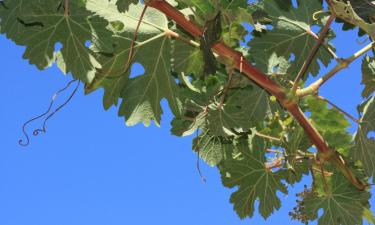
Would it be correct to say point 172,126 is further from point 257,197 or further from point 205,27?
point 205,27

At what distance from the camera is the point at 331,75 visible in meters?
2.15

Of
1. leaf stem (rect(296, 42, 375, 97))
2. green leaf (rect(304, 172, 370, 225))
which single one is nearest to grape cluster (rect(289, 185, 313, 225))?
green leaf (rect(304, 172, 370, 225))

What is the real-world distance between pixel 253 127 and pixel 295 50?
0.43 m

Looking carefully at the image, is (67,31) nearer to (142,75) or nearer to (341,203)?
(142,75)

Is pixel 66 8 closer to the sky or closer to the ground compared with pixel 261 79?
closer to the sky

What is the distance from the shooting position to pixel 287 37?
2.51 metres

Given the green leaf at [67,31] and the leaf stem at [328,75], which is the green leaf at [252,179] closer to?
the leaf stem at [328,75]

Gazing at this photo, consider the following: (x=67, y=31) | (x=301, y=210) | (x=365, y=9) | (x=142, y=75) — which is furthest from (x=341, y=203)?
(x=67, y=31)

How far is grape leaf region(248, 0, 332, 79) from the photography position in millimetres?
2477

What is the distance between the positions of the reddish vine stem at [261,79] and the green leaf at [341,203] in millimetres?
127

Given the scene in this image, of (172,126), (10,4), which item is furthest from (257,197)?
(10,4)

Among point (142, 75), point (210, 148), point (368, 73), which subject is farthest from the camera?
point (210, 148)

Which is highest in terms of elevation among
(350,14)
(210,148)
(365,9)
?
(210,148)

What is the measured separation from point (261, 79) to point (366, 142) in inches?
23.3
